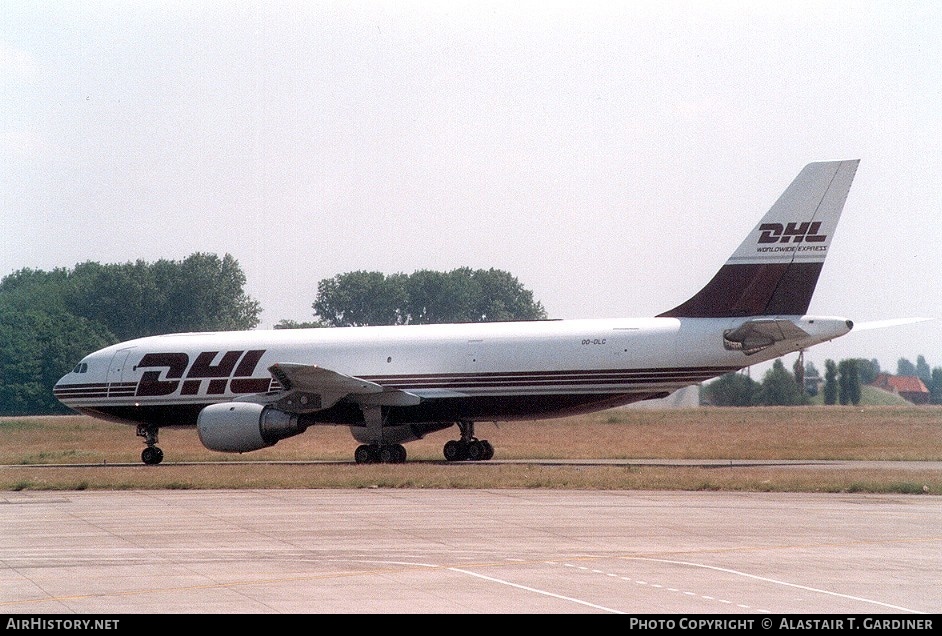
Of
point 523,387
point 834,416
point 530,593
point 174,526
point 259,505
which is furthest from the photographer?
point 834,416

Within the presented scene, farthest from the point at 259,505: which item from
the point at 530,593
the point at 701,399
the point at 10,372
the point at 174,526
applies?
the point at 701,399

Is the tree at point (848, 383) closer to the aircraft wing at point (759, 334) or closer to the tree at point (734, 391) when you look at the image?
the tree at point (734, 391)

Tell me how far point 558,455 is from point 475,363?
411 cm

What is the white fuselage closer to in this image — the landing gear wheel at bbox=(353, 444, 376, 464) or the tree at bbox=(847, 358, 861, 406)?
the landing gear wheel at bbox=(353, 444, 376, 464)

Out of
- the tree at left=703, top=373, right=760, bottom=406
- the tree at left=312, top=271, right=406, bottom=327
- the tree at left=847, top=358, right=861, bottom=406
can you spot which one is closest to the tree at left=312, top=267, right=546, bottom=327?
the tree at left=312, top=271, right=406, bottom=327

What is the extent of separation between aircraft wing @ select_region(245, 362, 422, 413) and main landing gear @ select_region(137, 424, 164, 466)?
15.0 ft

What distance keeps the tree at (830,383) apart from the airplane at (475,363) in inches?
2073

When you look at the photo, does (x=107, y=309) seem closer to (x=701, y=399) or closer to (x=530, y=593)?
(x=701, y=399)

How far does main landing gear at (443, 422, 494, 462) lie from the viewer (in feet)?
103

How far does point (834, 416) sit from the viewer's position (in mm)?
52781

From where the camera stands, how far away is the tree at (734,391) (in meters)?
70.6

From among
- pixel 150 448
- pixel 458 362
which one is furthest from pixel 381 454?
pixel 150 448

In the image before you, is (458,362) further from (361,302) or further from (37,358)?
(361,302)
